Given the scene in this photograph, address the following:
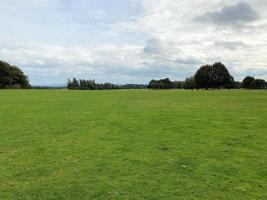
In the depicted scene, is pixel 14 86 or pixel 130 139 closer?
pixel 130 139

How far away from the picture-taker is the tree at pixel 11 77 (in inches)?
4141

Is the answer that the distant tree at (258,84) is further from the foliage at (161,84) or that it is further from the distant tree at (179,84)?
the foliage at (161,84)

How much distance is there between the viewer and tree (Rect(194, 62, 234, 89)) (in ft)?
343

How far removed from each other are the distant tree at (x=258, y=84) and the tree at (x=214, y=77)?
22.5 m

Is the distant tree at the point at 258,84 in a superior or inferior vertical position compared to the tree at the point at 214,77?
inferior

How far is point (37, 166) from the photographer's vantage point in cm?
913

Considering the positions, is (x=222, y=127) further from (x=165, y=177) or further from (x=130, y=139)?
(x=165, y=177)

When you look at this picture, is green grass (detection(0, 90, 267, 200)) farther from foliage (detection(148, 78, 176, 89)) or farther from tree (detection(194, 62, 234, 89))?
foliage (detection(148, 78, 176, 89))

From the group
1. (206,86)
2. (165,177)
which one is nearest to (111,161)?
(165,177)

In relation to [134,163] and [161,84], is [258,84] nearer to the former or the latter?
[161,84]

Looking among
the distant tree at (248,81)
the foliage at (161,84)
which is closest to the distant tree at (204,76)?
the distant tree at (248,81)

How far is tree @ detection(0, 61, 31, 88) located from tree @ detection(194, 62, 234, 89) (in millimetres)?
57858

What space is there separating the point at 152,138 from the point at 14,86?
339ft

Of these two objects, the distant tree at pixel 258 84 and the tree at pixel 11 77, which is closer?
the tree at pixel 11 77
